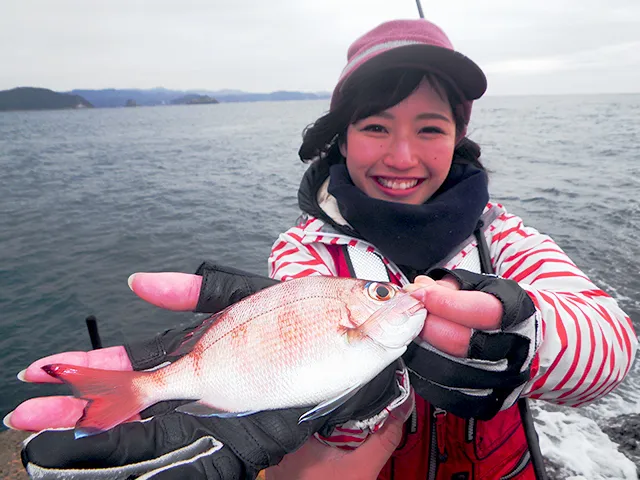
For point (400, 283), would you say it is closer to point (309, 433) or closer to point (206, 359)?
point (309, 433)

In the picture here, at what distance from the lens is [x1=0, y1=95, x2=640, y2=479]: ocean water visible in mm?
7351

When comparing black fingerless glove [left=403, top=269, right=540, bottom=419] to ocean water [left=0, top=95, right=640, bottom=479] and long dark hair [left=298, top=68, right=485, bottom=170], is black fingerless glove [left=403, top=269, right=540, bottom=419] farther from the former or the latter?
ocean water [left=0, top=95, right=640, bottom=479]

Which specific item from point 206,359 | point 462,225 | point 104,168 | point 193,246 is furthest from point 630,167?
point 104,168

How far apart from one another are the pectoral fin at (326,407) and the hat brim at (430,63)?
1.74m

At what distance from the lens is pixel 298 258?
2594 mm

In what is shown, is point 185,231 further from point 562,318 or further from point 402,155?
point 562,318

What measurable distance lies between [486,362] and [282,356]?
3.05ft

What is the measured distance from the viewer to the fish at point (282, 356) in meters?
1.87

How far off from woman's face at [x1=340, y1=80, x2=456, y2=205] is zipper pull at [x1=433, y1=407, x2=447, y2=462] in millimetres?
1320

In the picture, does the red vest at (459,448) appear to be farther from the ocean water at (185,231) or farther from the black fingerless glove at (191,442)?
the ocean water at (185,231)

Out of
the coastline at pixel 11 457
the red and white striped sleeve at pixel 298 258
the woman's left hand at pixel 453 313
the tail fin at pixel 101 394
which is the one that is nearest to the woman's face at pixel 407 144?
the red and white striped sleeve at pixel 298 258

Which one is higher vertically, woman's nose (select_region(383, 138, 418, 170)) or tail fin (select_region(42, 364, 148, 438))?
woman's nose (select_region(383, 138, 418, 170))

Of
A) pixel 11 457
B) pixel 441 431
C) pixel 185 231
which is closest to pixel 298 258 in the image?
pixel 441 431

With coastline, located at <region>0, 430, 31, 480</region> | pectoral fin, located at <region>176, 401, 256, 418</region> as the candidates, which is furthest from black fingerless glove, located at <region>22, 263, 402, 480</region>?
coastline, located at <region>0, 430, 31, 480</region>
